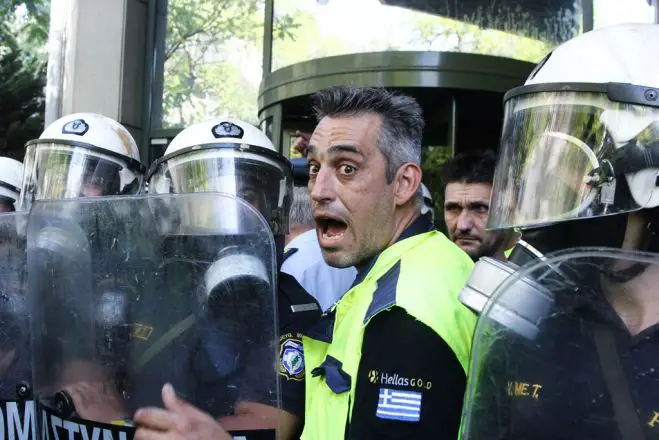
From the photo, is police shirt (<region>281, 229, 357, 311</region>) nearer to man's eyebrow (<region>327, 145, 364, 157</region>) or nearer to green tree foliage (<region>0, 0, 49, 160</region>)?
man's eyebrow (<region>327, 145, 364, 157</region>)

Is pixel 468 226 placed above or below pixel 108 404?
above

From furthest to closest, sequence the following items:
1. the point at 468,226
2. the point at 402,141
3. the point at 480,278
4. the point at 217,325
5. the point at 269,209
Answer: the point at 468,226, the point at 269,209, the point at 402,141, the point at 217,325, the point at 480,278

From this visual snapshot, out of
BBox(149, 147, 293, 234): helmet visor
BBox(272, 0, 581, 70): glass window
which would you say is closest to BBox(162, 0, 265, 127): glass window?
BBox(272, 0, 581, 70): glass window

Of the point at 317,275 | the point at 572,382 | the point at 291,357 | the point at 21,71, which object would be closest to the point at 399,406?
the point at 572,382

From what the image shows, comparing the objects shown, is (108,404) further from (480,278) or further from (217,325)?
(480,278)

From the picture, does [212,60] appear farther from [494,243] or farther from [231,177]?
[231,177]

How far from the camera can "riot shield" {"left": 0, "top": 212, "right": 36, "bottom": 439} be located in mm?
2186

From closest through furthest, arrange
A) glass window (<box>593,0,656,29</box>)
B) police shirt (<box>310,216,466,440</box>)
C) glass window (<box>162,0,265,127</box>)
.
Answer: police shirt (<box>310,216,466,440</box>) → glass window (<box>593,0,656,29</box>) → glass window (<box>162,0,265,127</box>)

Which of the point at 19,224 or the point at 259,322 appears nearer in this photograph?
the point at 259,322

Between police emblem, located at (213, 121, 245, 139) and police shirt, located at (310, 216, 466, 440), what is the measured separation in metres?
1.64

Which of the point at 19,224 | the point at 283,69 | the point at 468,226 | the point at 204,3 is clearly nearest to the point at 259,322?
the point at 19,224

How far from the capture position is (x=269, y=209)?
2992 millimetres

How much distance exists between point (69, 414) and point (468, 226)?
2.56 m

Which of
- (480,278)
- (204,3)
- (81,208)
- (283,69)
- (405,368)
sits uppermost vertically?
(204,3)
